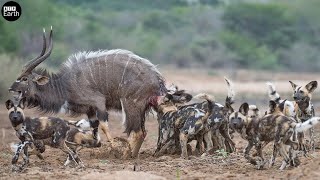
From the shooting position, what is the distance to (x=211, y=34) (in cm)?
4925

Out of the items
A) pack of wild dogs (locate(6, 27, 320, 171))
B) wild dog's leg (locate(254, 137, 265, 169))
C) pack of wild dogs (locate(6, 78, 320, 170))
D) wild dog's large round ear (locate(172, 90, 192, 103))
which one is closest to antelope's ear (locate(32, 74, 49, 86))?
pack of wild dogs (locate(6, 27, 320, 171))

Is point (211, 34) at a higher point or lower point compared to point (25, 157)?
higher

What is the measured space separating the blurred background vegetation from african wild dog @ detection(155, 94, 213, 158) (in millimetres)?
25284

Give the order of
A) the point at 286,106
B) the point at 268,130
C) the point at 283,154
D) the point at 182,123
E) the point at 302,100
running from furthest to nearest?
the point at 302,100 < the point at 182,123 < the point at 286,106 < the point at 268,130 < the point at 283,154

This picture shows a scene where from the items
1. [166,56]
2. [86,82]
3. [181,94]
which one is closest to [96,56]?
[86,82]

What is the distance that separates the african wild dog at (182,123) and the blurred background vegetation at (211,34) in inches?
995

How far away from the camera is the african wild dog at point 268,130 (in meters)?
10.6

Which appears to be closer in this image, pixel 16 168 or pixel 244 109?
pixel 16 168

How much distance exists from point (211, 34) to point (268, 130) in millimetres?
38783

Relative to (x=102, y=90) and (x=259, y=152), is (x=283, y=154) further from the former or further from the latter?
(x=102, y=90)

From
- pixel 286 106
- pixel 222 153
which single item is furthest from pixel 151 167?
pixel 286 106

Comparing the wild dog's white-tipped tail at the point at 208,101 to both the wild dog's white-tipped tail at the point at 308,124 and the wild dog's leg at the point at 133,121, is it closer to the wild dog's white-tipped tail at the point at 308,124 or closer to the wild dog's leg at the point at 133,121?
the wild dog's leg at the point at 133,121

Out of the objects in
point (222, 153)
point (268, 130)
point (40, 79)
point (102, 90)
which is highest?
point (40, 79)

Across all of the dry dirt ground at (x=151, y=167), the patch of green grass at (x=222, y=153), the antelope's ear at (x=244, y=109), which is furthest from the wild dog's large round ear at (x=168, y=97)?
the antelope's ear at (x=244, y=109)
